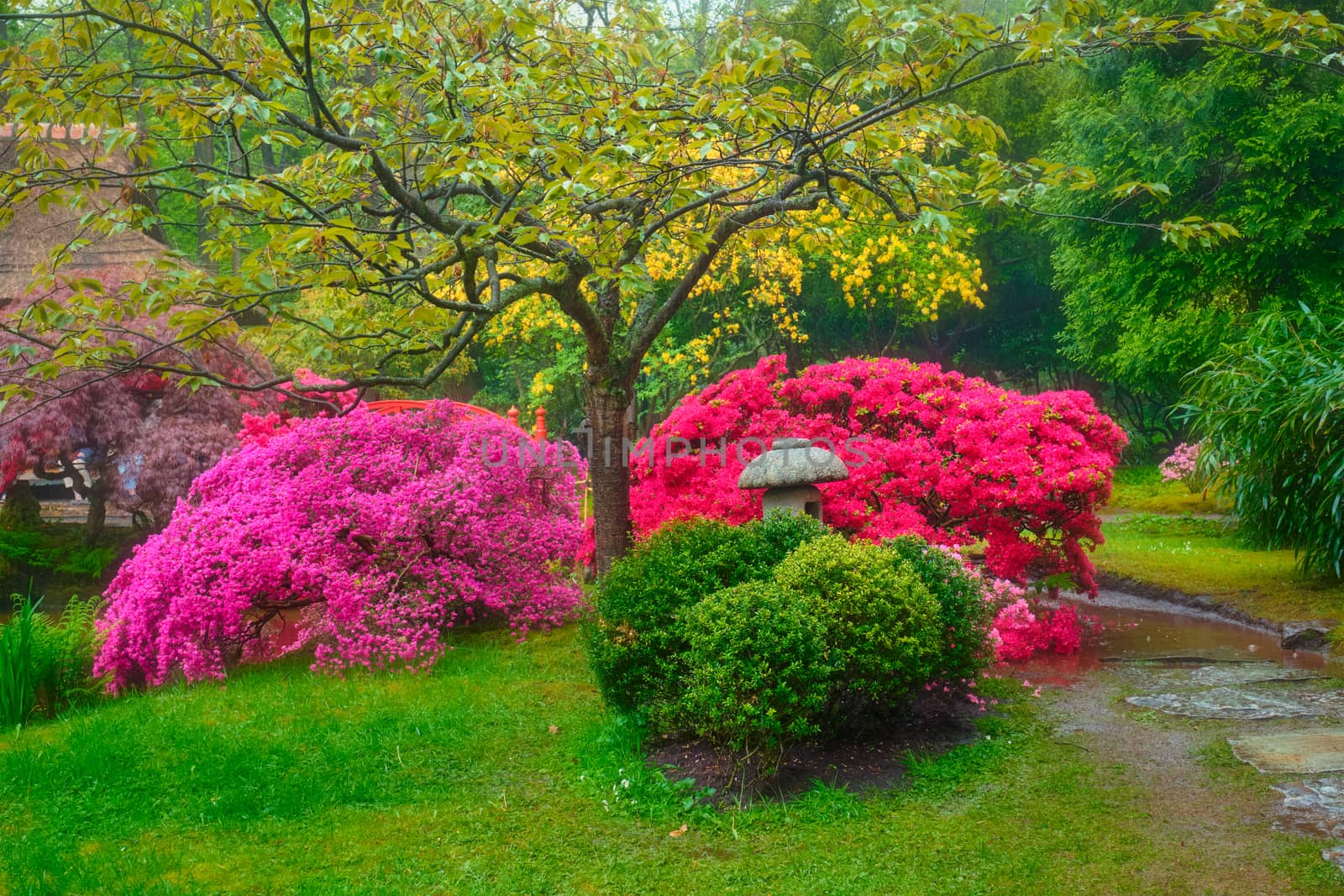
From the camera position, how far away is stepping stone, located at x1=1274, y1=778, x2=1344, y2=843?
4.00 m

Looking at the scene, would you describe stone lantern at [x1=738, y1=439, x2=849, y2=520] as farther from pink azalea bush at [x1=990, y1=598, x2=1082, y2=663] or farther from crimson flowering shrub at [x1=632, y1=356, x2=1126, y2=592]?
pink azalea bush at [x1=990, y1=598, x2=1082, y2=663]

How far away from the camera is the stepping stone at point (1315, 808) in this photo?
400cm

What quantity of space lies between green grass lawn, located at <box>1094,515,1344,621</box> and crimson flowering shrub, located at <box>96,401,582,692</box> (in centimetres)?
580

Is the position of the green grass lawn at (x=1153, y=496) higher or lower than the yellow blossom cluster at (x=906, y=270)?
lower


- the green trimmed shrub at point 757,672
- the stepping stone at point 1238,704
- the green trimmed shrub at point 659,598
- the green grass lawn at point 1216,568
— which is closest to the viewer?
the green trimmed shrub at point 757,672

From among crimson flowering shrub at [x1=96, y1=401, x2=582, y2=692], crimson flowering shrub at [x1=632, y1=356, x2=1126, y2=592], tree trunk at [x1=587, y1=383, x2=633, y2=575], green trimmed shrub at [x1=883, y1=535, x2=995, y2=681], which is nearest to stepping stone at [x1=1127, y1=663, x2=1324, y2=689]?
crimson flowering shrub at [x1=632, y1=356, x2=1126, y2=592]

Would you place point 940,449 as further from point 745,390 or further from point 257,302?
point 257,302

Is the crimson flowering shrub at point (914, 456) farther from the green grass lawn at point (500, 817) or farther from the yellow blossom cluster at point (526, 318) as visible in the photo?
the yellow blossom cluster at point (526, 318)

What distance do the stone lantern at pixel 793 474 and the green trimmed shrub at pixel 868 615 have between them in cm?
149

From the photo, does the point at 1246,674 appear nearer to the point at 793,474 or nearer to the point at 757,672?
the point at 793,474

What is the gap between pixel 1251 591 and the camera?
8.99 m

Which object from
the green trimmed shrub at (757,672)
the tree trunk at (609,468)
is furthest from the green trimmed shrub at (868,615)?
the tree trunk at (609,468)

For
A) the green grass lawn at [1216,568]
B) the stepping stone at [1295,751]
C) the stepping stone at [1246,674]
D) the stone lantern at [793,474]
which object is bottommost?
the stepping stone at [1246,674]

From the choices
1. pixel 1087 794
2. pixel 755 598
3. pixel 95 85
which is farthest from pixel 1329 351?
pixel 95 85
